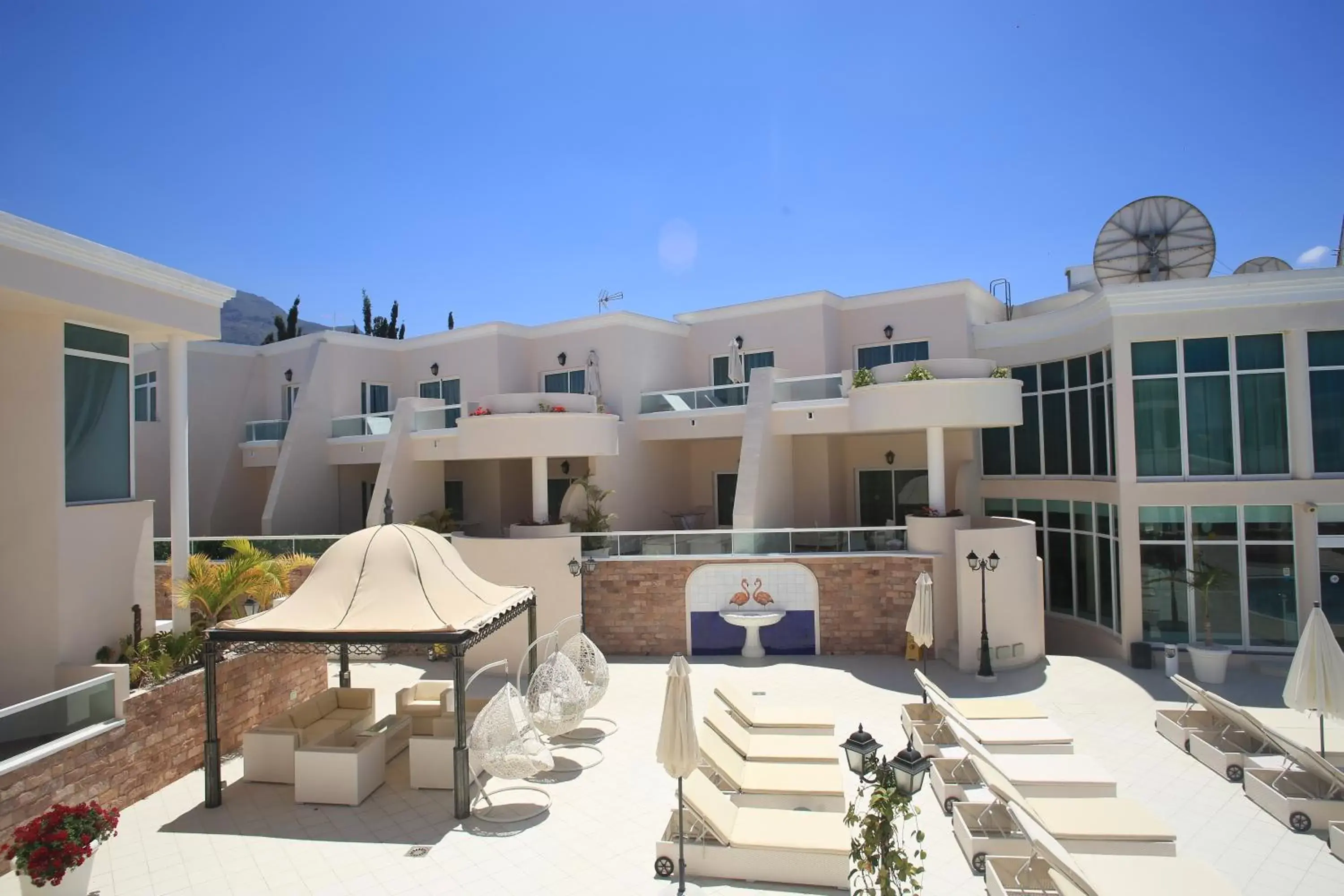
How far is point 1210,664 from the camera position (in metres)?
13.3

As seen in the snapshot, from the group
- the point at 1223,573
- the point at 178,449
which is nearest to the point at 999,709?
the point at 1223,573

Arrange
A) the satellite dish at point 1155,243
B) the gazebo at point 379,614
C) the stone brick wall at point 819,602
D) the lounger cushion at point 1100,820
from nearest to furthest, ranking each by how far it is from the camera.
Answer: the lounger cushion at point 1100,820 → the gazebo at point 379,614 → the stone brick wall at point 819,602 → the satellite dish at point 1155,243

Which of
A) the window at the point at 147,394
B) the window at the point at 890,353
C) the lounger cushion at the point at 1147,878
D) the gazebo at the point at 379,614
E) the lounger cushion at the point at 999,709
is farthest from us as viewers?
the window at the point at 147,394

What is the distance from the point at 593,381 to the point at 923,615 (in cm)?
1049

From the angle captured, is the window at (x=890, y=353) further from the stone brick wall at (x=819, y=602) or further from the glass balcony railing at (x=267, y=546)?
the glass balcony railing at (x=267, y=546)

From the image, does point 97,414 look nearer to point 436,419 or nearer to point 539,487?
point 539,487

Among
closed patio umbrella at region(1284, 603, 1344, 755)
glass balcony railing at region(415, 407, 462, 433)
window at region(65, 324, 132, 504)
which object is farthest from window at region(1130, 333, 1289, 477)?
window at region(65, 324, 132, 504)

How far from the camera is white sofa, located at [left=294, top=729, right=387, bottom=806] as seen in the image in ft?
29.8

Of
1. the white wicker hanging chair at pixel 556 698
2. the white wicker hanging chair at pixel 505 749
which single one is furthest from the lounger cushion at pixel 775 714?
the white wicker hanging chair at pixel 505 749

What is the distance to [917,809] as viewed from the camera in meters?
5.39

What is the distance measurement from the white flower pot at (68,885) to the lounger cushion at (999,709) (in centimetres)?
958

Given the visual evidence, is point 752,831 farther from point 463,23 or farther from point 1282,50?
point 1282,50

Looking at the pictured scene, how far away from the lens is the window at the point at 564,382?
21.7 m

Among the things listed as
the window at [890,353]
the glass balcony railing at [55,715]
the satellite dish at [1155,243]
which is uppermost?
the satellite dish at [1155,243]
